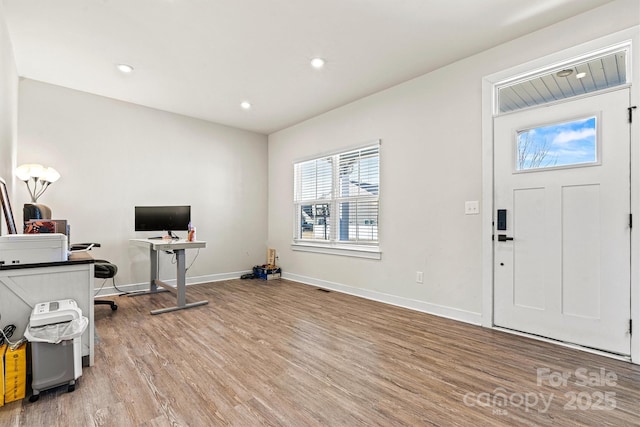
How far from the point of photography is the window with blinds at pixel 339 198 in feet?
14.2

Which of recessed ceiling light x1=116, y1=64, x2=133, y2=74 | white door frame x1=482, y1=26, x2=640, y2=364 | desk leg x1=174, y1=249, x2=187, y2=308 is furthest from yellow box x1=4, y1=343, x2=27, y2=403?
white door frame x1=482, y1=26, x2=640, y2=364

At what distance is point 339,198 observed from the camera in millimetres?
4805

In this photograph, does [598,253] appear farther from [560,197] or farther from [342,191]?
[342,191]

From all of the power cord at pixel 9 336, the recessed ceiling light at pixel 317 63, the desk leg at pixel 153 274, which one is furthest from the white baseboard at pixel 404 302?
the power cord at pixel 9 336

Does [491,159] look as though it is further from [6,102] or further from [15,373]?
[6,102]

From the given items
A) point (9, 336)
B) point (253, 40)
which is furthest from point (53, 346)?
point (253, 40)

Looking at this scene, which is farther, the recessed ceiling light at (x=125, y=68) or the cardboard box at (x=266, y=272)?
the cardboard box at (x=266, y=272)

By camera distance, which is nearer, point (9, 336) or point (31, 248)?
point (9, 336)

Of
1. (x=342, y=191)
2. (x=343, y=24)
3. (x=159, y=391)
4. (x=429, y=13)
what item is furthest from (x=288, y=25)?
(x=159, y=391)

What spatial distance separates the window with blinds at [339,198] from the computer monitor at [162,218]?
1.90 meters

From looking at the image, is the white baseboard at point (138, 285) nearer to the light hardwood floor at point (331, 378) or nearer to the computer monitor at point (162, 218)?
the computer monitor at point (162, 218)

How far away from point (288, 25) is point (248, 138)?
3.34 meters

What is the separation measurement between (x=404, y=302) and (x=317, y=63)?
9.84ft

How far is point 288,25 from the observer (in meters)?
2.75
